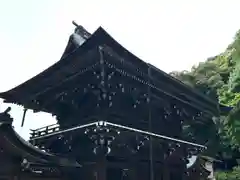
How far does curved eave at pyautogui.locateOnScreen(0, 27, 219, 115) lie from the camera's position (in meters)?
9.31

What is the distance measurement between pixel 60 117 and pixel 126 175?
3.61 m

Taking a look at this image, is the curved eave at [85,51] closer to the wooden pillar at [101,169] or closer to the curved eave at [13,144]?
the curved eave at [13,144]

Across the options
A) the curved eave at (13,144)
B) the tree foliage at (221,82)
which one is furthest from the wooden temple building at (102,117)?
the tree foliage at (221,82)

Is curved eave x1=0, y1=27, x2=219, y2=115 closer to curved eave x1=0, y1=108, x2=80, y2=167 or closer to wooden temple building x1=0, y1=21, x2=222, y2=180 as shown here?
wooden temple building x1=0, y1=21, x2=222, y2=180

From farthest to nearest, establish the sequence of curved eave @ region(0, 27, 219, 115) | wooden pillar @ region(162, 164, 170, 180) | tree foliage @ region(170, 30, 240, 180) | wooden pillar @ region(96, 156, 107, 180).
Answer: tree foliage @ region(170, 30, 240, 180) → wooden pillar @ region(162, 164, 170, 180) → wooden pillar @ region(96, 156, 107, 180) → curved eave @ region(0, 27, 219, 115)

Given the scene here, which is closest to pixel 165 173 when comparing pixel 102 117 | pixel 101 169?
pixel 101 169

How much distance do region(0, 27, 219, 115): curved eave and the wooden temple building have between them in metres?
0.03

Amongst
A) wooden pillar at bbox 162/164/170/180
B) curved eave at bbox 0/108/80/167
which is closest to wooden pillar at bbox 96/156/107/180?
curved eave at bbox 0/108/80/167

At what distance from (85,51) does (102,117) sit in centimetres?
230

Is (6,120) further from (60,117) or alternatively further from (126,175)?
(126,175)

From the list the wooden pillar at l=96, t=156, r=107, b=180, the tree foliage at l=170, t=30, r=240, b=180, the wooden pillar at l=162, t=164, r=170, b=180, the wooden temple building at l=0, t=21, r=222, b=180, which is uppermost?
the tree foliage at l=170, t=30, r=240, b=180

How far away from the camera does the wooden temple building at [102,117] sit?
9609 mm

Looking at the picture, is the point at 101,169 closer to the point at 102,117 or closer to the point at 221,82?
the point at 102,117

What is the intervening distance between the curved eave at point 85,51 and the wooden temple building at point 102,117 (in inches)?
1.1
